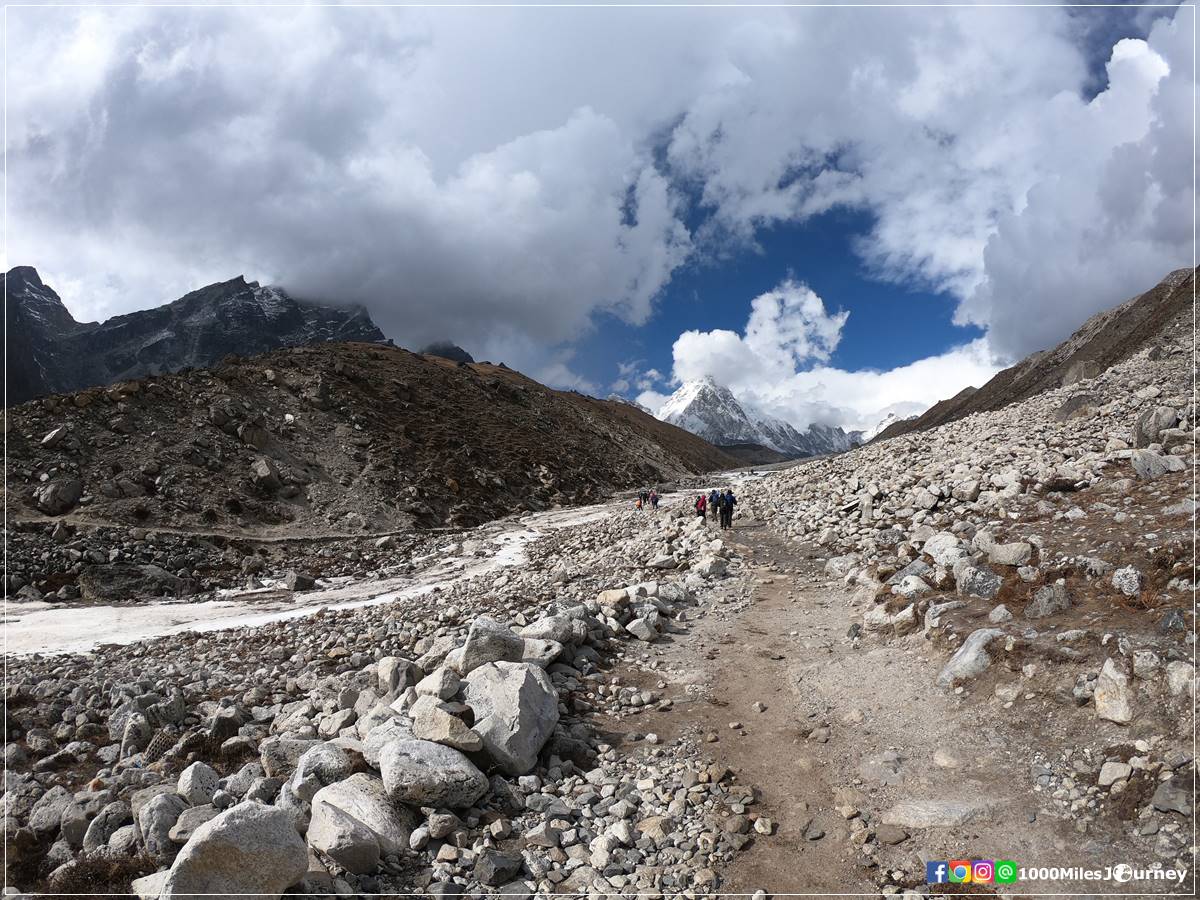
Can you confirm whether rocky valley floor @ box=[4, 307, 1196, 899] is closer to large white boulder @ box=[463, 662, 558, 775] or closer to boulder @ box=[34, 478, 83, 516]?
large white boulder @ box=[463, 662, 558, 775]

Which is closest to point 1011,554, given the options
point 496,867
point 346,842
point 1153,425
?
point 1153,425

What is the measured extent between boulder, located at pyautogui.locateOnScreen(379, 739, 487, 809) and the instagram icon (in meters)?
5.27

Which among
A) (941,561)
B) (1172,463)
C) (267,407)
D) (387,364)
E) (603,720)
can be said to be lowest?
(603,720)

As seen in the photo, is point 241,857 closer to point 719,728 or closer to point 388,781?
point 388,781

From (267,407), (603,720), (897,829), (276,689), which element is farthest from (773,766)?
(267,407)

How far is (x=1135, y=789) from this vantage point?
5.91 meters

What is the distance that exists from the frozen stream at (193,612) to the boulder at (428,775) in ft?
65.1

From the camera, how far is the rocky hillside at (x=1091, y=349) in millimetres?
79688

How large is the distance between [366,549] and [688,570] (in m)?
28.5

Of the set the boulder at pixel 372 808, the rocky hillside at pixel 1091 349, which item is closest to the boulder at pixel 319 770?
the boulder at pixel 372 808

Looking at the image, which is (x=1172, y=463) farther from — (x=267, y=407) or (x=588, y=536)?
(x=267, y=407)

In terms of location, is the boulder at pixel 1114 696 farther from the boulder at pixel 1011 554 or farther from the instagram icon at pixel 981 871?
the boulder at pixel 1011 554

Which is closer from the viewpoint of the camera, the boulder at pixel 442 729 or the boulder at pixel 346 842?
the boulder at pixel 346 842

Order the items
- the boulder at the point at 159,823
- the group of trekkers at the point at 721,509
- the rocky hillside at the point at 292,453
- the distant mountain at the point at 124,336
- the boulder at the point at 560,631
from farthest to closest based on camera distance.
Answer: the distant mountain at the point at 124,336
the rocky hillside at the point at 292,453
the group of trekkers at the point at 721,509
the boulder at the point at 560,631
the boulder at the point at 159,823
